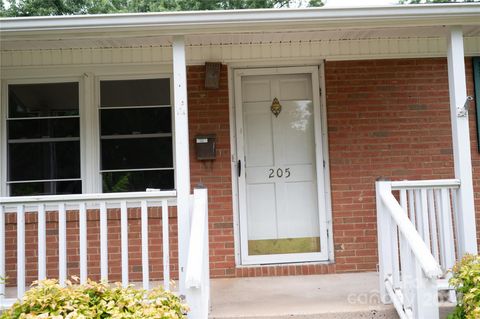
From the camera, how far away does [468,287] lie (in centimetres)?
269

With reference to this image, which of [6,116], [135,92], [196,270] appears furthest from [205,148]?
[6,116]

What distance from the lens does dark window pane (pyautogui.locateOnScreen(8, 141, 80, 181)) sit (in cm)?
459

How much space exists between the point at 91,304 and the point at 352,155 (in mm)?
3120

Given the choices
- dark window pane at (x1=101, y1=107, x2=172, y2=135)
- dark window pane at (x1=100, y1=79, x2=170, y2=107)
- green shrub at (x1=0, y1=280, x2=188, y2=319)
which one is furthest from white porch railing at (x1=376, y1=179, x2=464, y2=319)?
dark window pane at (x1=100, y1=79, x2=170, y2=107)

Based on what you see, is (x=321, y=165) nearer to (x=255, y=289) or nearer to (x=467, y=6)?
(x=255, y=289)

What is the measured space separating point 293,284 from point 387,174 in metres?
1.62

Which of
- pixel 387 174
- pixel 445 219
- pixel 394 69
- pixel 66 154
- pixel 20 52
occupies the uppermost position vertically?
pixel 20 52

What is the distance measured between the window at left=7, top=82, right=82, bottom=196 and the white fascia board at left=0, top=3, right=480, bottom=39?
1370mm

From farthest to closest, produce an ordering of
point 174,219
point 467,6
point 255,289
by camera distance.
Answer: point 174,219, point 255,289, point 467,6

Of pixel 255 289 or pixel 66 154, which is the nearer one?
pixel 255 289

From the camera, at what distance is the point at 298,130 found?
4.71 metres

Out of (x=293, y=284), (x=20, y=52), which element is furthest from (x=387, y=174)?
(x=20, y=52)

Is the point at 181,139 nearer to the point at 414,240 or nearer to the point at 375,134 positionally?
the point at 414,240

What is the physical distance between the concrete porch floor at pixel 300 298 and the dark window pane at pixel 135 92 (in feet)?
6.91
